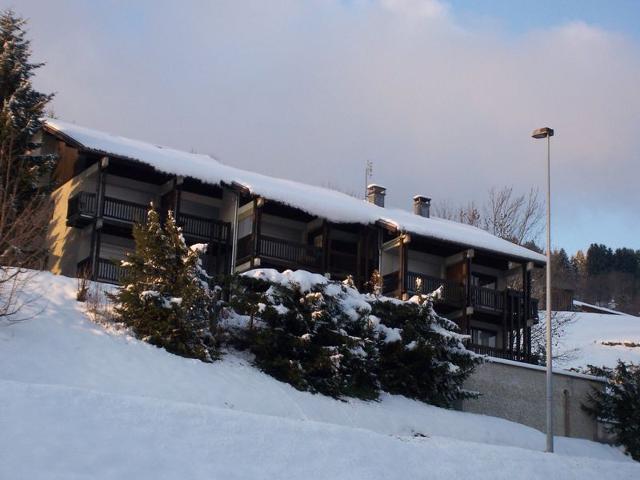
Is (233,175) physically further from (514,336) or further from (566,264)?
(566,264)

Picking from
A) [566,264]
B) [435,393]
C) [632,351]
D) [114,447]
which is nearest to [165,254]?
[435,393]

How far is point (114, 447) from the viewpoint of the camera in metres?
15.0

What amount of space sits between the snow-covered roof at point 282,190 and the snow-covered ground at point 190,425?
8236mm

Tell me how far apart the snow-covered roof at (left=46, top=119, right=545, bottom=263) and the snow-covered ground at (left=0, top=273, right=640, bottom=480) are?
8.24m

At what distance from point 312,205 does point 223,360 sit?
11348 mm

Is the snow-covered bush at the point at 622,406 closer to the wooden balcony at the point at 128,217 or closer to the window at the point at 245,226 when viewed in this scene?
the window at the point at 245,226

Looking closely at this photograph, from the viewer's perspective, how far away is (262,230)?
37344 millimetres

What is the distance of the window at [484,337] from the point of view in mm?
40562

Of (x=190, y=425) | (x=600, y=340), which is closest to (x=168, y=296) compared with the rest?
(x=190, y=425)

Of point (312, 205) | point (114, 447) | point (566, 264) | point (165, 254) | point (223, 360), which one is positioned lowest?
point (114, 447)

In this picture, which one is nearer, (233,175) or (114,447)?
(114,447)

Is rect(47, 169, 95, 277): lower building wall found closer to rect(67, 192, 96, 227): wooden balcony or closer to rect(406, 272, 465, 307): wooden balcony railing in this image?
rect(67, 192, 96, 227): wooden balcony

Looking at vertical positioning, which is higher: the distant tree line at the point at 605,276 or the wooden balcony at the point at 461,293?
the distant tree line at the point at 605,276

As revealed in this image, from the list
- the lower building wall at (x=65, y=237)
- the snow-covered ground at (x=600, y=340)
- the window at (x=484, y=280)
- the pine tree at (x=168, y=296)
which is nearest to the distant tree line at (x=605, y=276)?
the snow-covered ground at (x=600, y=340)
